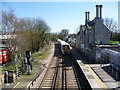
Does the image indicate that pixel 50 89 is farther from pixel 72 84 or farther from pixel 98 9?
pixel 98 9

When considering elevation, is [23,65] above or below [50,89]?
above

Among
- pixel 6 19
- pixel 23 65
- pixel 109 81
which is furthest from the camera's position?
pixel 6 19

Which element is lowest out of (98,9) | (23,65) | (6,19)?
(23,65)

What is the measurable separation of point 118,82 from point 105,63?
7.77 metres

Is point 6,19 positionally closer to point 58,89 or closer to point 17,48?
point 17,48

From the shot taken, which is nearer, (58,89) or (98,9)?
(58,89)

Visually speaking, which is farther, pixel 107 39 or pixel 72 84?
pixel 107 39

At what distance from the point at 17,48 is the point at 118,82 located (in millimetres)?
9813

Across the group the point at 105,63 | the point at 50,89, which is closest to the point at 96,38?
the point at 105,63

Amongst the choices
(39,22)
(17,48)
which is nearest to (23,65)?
(17,48)

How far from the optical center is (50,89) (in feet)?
33.1

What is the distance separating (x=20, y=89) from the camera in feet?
29.6

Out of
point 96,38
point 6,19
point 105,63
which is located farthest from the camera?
point 96,38

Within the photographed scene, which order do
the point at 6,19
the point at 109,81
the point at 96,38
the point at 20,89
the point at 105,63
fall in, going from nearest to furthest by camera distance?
the point at 20,89 < the point at 109,81 < the point at 6,19 < the point at 105,63 < the point at 96,38
